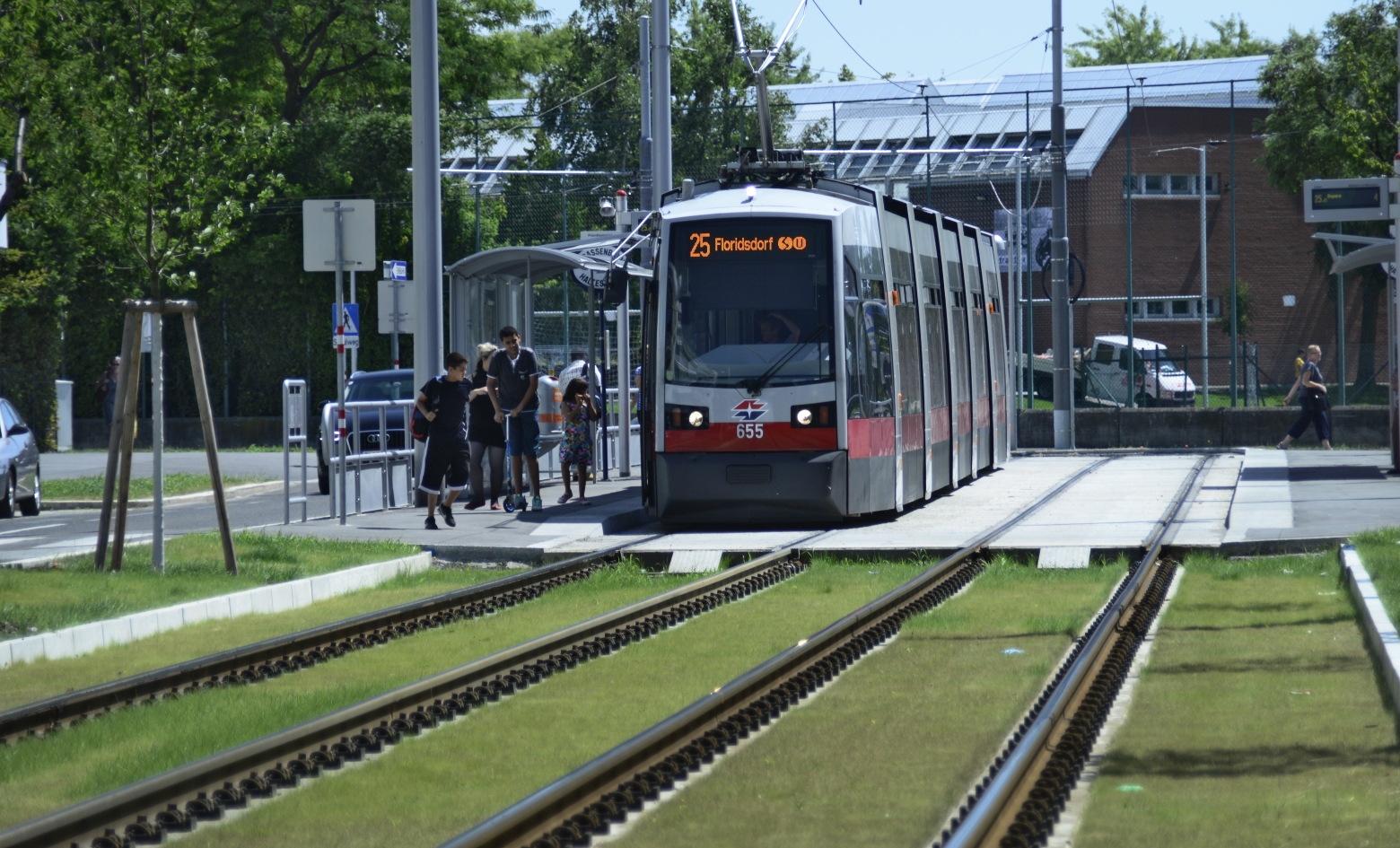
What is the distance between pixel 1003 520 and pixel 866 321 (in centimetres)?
237

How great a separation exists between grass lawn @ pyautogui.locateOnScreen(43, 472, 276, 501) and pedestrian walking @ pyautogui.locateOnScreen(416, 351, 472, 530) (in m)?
7.42

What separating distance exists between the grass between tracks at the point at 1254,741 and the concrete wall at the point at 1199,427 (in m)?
23.6

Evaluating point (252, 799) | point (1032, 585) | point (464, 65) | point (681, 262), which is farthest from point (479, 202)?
point (252, 799)

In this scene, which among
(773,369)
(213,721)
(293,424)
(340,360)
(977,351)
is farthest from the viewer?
(977,351)

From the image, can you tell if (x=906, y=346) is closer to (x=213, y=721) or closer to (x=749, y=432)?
(x=749, y=432)

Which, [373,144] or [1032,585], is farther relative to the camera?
[373,144]

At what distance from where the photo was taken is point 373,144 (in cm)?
4244

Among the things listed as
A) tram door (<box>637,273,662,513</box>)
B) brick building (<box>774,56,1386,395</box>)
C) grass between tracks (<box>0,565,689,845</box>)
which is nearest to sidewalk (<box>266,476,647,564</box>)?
tram door (<box>637,273,662,513</box>)

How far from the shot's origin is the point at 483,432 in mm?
18734

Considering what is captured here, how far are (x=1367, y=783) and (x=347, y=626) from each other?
20.5 ft

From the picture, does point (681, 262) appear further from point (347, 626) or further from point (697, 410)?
point (347, 626)

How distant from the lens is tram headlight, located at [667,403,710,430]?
16844 mm

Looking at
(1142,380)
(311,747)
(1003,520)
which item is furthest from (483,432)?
(1142,380)

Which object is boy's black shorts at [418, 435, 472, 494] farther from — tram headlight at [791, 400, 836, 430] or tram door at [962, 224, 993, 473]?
tram door at [962, 224, 993, 473]
